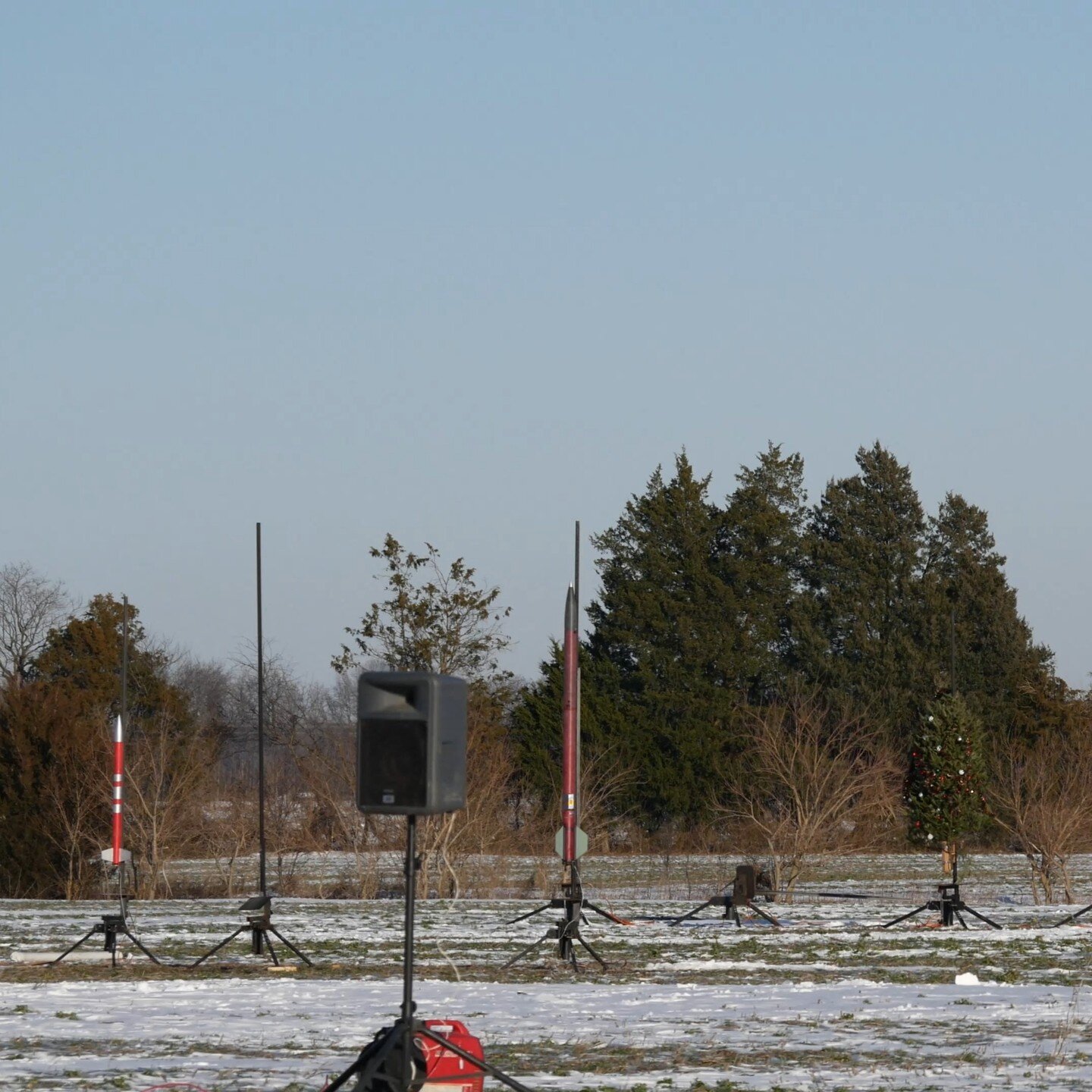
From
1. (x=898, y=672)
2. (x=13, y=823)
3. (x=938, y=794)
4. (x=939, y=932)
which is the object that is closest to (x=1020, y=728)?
(x=898, y=672)

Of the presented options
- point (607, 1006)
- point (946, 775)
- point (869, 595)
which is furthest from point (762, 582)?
point (607, 1006)

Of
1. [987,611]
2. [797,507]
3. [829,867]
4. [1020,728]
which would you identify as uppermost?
[797,507]

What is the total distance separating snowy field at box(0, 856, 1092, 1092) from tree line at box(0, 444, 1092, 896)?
35.8 feet

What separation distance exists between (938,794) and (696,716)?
2473cm

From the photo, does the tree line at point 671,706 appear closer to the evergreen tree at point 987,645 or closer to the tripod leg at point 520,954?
the evergreen tree at point 987,645

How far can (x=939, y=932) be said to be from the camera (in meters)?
23.5

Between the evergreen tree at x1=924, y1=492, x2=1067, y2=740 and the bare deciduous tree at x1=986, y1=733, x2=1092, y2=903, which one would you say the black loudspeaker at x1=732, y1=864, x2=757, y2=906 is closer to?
the bare deciduous tree at x1=986, y1=733, x2=1092, y2=903

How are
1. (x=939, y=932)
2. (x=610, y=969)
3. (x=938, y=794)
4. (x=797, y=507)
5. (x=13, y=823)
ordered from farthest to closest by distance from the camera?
(x=797, y=507)
(x=13, y=823)
(x=938, y=794)
(x=939, y=932)
(x=610, y=969)

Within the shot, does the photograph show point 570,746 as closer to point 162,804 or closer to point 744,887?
point 744,887

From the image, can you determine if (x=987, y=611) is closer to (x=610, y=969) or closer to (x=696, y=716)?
(x=696, y=716)

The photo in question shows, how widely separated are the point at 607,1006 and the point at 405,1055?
6797mm

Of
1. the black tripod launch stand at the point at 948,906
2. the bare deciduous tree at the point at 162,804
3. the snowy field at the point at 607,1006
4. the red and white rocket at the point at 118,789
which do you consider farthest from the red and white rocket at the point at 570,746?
the bare deciduous tree at the point at 162,804

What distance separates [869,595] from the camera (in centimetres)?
6356

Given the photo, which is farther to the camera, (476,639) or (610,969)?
(476,639)
